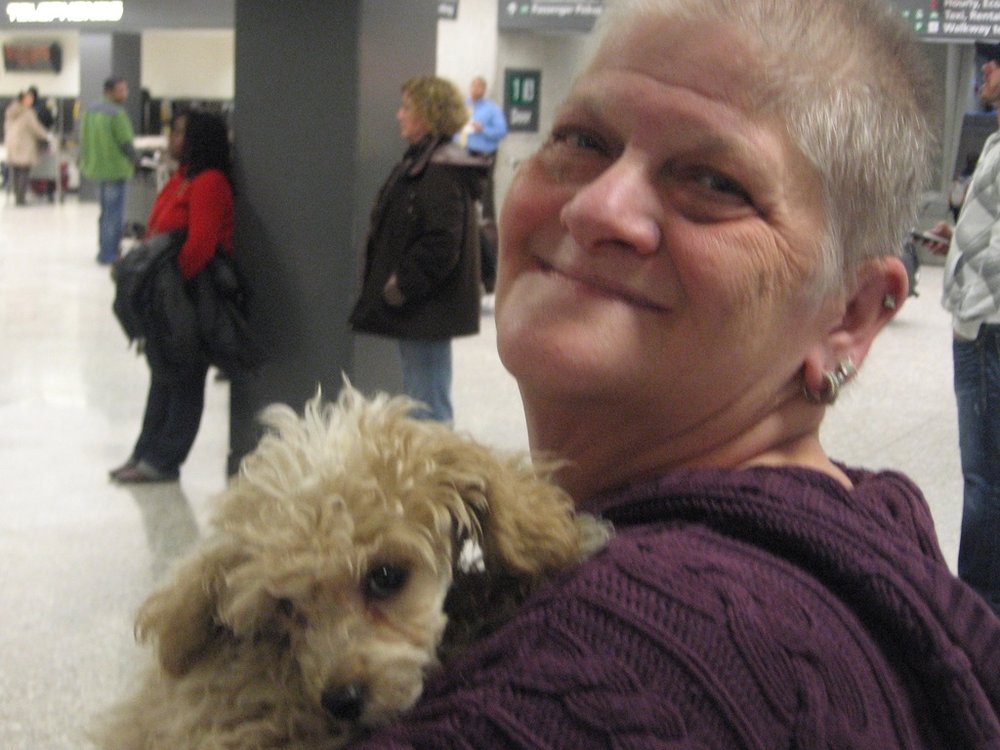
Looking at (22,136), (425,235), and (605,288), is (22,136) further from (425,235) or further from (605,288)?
(605,288)

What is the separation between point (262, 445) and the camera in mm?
1079

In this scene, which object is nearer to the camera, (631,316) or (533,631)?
(533,631)

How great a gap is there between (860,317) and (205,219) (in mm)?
4146

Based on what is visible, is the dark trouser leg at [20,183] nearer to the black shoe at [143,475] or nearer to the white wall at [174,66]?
the white wall at [174,66]

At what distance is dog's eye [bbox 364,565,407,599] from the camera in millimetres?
1001

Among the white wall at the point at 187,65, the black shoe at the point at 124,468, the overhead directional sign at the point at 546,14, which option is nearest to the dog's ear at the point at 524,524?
the black shoe at the point at 124,468

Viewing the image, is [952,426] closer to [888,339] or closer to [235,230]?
[888,339]

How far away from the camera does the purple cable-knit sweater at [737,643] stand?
0.79 m

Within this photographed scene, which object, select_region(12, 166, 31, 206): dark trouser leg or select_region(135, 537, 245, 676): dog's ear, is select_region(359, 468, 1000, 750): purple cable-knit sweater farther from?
select_region(12, 166, 31, 206): dark trouser leg

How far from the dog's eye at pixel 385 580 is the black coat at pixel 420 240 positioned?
3929mm

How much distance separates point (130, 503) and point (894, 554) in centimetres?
452

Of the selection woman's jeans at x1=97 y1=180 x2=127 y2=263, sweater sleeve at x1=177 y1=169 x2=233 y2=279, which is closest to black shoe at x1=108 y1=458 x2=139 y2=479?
sweater sleeve at x1=177 y1=169 x2=233 y2=279

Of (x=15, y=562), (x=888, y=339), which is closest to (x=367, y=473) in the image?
(x=15, y=562)

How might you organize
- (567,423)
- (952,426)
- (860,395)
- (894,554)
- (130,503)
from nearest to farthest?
(894,554)
(567,423)
(130,503)
(952,426)
(860,395)
